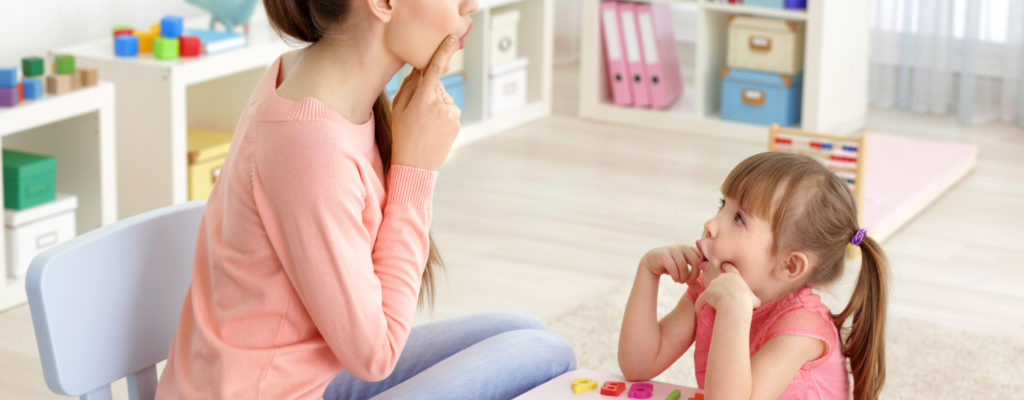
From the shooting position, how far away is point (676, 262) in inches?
51.4

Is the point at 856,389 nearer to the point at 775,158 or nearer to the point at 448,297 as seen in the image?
the point at 775,158

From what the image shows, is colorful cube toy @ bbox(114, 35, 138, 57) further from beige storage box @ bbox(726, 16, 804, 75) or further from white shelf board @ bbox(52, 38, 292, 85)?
beige storage box @ bbox(726, 16, 804, 75)

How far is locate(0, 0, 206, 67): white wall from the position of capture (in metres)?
2.84

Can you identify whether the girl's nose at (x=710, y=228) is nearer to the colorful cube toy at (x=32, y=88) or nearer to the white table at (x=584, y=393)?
the white table at (x=584, y=393)

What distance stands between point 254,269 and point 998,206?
2.60 meters

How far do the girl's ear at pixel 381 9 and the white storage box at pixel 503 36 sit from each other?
274cm

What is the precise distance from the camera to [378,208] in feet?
3.78

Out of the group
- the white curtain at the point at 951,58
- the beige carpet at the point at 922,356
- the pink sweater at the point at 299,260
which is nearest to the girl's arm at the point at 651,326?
the pink sweater at the point at 299,260

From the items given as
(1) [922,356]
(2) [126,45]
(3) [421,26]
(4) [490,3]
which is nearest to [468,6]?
(3) [421,26]

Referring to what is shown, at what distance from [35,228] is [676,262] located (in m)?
1.68

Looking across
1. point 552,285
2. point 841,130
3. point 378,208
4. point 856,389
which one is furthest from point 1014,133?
point 378,208

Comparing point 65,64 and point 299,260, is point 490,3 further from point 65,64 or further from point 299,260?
point 299,260

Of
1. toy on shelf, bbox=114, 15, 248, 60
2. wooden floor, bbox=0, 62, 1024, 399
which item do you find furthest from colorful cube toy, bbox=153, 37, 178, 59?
wooden floor, bbox=0, 62, 1024, 399

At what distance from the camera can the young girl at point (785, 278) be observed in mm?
1249
